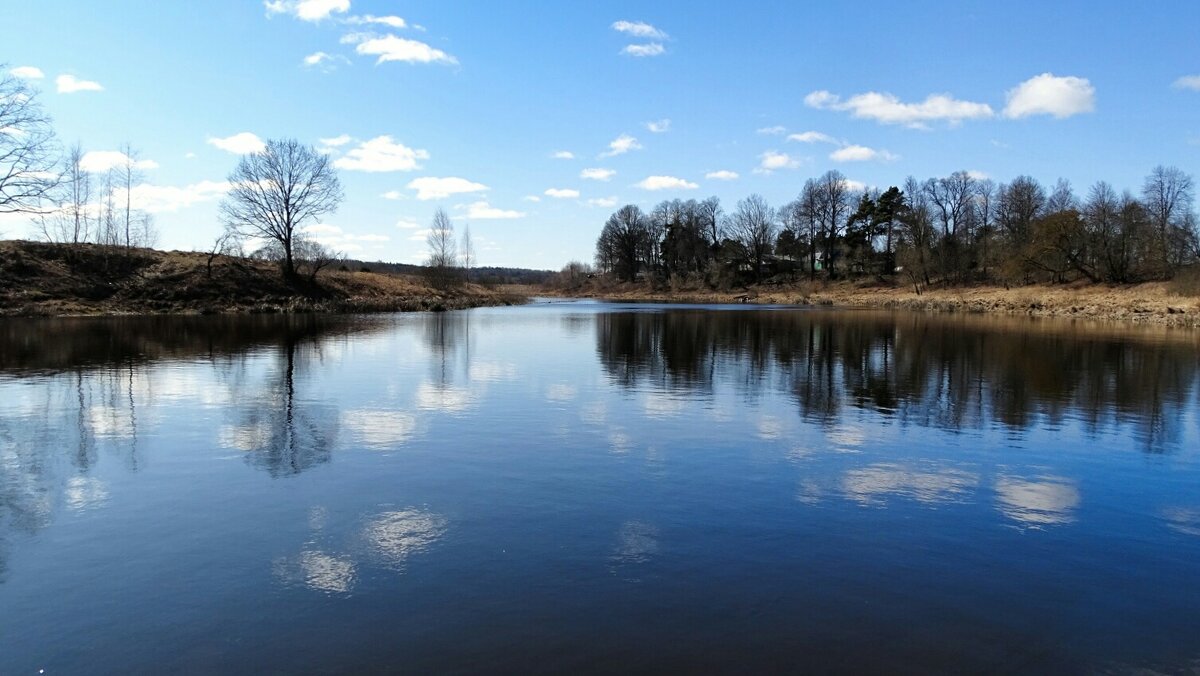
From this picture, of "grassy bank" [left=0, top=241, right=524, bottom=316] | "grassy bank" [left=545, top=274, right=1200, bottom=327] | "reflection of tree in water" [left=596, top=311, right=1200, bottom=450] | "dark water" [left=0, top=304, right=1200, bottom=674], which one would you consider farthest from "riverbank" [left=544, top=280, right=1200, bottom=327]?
"grassy bank" [left=0, top=241, right=524, bottom=316]

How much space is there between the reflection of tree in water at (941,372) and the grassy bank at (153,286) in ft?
101

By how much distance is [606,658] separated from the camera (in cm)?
481

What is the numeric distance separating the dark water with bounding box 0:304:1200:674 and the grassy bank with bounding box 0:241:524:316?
3208 cm

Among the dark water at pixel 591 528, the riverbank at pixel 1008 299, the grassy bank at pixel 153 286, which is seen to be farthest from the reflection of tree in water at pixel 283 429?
the riverbank at pixel 1008 299

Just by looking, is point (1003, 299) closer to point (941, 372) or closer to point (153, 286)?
point (941, 372)

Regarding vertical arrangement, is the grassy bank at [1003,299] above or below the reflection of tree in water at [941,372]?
above

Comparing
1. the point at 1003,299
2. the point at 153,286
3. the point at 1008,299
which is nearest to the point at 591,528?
the point at 153,286

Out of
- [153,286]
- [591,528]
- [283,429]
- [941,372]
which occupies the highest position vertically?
[153,286]

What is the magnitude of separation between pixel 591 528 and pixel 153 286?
167ft

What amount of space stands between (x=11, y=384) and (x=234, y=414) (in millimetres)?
7227

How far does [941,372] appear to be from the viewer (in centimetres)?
2041

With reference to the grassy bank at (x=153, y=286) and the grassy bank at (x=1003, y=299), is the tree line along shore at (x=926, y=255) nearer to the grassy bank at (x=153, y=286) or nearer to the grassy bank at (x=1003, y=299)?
the grassy bank at (x=1003, y=299)

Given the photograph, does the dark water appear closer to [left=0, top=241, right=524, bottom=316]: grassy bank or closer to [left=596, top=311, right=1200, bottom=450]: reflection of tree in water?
[left=596, top=311, right=1200, bottom=450]: reflection of tree in water

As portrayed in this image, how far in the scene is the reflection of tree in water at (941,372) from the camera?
47.7ft
